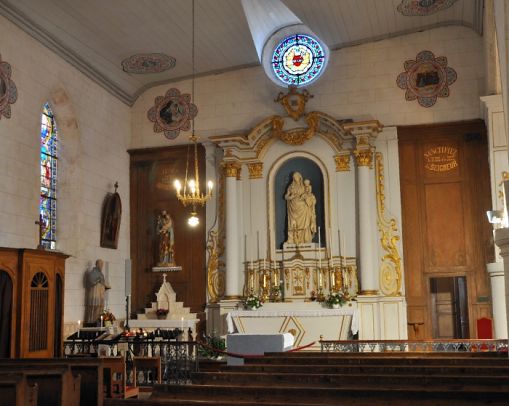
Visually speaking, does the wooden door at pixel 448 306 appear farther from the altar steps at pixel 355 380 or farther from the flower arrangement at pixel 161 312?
the altar steps at pixel 355 380

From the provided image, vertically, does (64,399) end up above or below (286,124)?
below

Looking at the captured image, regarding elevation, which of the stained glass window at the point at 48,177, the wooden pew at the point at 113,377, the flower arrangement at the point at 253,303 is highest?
the stained glass window at the point at 48,177

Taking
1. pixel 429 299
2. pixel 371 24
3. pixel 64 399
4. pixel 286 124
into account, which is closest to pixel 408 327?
pixel 429 299

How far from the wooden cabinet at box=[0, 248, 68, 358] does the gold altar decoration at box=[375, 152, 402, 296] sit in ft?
22.0

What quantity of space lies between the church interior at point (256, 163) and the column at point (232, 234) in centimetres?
4

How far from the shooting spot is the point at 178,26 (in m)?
14.2

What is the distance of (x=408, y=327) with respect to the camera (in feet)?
47.6

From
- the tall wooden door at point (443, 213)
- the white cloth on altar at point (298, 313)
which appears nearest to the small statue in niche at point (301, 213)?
the white cloth on altar at point (298, 313)

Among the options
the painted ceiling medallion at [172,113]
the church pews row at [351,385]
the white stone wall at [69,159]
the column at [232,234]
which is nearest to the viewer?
the church pews row at [351,385]

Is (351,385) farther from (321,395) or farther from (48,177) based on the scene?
(48,177)

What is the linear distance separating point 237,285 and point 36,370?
29.2 ft

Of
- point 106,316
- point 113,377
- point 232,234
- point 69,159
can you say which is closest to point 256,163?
point 232,234

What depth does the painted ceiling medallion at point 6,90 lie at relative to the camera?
1216cm

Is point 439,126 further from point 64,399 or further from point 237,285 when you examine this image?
point 64,399
